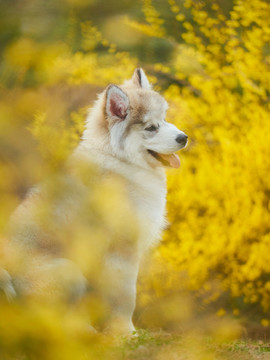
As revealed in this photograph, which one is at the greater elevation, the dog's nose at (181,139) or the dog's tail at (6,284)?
the dog's nose at (181,139)

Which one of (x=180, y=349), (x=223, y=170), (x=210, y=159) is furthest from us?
(x=210, y=159)

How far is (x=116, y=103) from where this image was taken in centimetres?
363

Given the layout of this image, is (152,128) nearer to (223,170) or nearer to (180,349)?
(180,349)

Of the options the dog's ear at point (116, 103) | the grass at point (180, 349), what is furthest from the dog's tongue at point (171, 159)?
the grass at point (180, 349)

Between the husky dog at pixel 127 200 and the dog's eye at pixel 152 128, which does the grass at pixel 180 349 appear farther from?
the dog's eye at pixel 152 128

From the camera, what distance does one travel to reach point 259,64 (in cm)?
562

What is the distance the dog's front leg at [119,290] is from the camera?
3.46 meters

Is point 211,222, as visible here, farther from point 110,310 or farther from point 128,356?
point 128,356

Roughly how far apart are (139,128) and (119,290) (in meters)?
1.09

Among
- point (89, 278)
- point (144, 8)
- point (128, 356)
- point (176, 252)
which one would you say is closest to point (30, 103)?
point (128, 356)

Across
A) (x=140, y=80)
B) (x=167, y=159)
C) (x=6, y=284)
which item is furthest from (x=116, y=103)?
(x=6, y=284)

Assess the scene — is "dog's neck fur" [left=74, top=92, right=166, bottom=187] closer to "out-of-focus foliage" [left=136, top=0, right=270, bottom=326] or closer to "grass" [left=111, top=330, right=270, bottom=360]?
"grass" [left=111, top=330, right=270, bottom=360]

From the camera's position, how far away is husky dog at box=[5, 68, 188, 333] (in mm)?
3123

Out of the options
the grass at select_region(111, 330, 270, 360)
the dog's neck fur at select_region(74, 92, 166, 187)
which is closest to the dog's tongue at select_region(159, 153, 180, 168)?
the dog's neck fur at select_region(74, 92, 166, 187)
